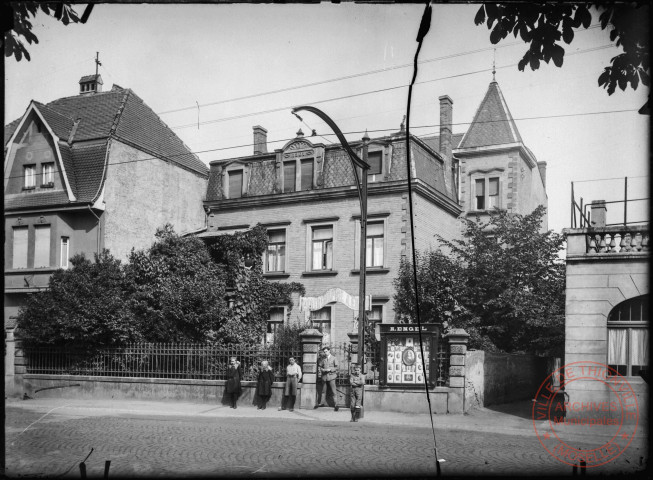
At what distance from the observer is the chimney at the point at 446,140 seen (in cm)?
3070

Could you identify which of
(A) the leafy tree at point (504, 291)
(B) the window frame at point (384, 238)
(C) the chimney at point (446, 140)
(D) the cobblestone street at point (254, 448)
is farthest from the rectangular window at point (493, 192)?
(D) the cobblestone street at point (254, 448)

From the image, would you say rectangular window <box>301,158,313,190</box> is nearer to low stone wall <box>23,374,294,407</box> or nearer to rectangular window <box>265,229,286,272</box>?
rectangular window <box>265,229,286,272</box>

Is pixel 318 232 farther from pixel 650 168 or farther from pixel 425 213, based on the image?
pixel 650 168

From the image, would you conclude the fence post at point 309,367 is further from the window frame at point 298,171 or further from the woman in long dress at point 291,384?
the window frame at point 298,171

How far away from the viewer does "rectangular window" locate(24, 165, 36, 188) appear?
25562mm

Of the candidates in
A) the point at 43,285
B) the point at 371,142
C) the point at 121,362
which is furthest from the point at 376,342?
the point at 43,285

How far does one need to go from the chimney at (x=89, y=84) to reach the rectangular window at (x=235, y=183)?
697 centimetres

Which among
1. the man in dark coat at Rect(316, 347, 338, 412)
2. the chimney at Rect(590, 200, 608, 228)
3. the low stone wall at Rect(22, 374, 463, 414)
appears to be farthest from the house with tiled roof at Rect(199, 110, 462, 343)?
the chimney at Rect(590, 200, 608, 228)

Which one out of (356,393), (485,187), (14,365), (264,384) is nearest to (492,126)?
(485,187)

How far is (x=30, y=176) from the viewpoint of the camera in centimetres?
2572

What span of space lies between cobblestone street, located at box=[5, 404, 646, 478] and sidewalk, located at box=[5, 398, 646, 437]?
2.09ft

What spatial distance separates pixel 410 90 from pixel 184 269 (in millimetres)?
20350

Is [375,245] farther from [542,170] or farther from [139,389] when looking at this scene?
[542,170]

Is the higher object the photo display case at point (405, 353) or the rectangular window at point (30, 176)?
the rectangular window at point (30, 176)
